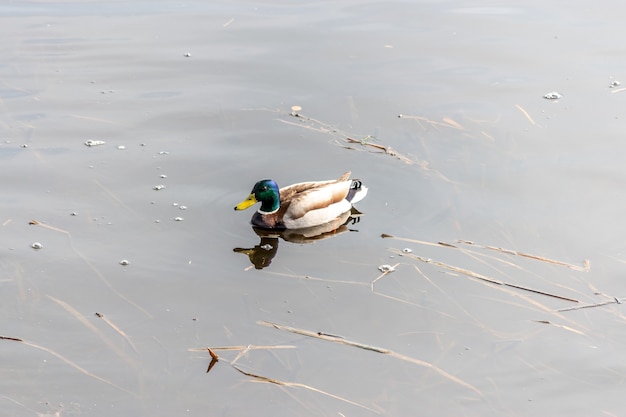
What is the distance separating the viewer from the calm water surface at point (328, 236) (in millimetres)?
5273

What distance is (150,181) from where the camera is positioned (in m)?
7.60

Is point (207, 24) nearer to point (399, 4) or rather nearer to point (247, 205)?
point (399, 4)

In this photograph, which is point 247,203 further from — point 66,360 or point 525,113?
point 525,113

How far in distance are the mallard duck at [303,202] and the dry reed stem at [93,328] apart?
1.93m

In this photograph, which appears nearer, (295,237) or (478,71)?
(295,237)

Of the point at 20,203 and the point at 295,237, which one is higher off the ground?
the point at 20,203

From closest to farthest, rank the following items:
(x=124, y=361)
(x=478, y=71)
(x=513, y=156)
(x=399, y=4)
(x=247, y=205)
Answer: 1. (x=124, y=361)
2. (x=247, y=205)
3. (x=513, y=156)
4. (x=478, y=71)
5. (x=399, y=4)

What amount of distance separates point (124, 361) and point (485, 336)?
7.30 ft

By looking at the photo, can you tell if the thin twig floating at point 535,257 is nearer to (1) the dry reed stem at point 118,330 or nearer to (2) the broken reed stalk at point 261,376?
(2) the broken reed stalk at point 261,376

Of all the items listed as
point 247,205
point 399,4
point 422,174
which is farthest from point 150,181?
point 399,4

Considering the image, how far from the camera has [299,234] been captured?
7535 mm

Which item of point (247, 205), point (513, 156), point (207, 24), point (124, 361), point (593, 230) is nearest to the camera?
point (124, 361)

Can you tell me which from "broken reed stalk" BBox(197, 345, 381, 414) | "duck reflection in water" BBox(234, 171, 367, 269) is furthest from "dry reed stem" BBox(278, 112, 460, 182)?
"broken reed stalk" BBox(197, 345, 381, 414)

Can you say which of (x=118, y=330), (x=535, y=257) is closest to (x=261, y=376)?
(x=118, y=330)
